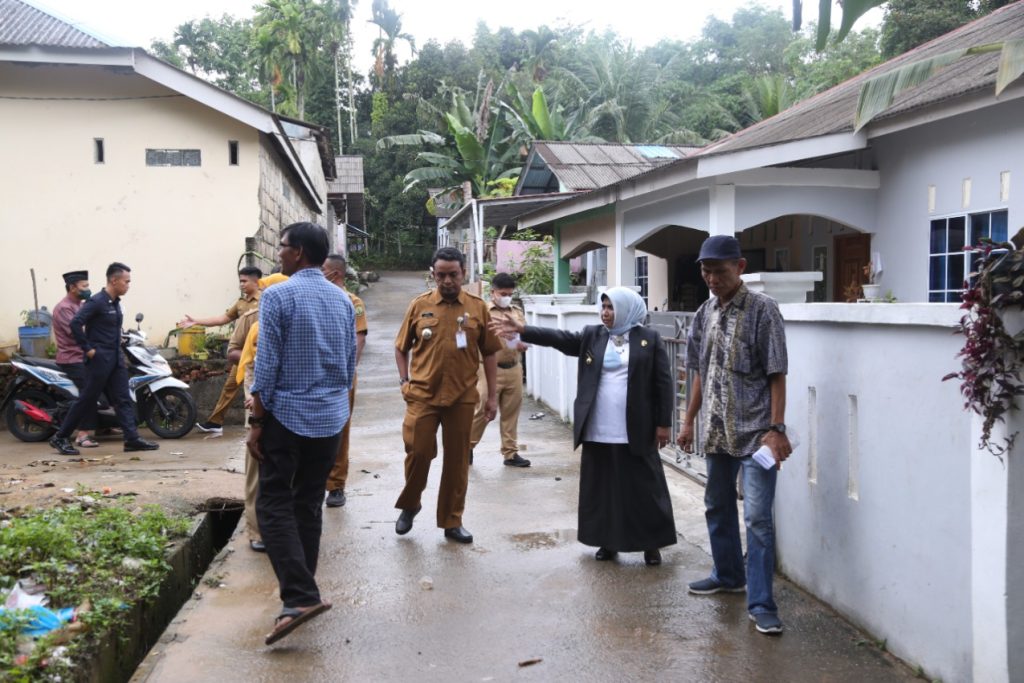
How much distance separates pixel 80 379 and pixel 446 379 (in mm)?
5734

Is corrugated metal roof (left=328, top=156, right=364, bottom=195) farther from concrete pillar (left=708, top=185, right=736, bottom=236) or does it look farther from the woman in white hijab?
the woman in white hijab

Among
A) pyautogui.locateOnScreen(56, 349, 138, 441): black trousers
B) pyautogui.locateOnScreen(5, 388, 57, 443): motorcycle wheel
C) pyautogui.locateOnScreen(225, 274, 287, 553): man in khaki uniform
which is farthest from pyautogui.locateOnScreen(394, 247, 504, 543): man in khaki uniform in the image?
pyautogui.locateOnScreen(5, 388, 57, 443): motorcycle wheel

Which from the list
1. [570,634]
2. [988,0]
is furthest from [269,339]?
[988,0]

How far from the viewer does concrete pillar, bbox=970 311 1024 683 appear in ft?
10.6

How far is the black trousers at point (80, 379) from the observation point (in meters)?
9.91

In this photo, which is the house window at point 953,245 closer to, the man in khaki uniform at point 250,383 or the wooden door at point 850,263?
the wooden door at point 850,263

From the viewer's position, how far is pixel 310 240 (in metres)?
4.67

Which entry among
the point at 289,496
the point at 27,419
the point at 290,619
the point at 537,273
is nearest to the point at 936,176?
the point at 289,496

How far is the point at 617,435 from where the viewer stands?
557 centimetres

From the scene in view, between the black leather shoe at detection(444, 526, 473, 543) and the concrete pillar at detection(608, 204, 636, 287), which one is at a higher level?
the concrete pillar at detection(608, 204, 636, 287)

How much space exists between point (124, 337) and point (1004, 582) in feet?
30.8

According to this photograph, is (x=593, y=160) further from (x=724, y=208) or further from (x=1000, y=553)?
(x=1000, y=553)

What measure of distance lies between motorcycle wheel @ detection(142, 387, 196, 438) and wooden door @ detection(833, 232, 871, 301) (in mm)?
7786

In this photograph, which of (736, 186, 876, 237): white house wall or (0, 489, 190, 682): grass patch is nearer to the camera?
(0, 489, 190, 682): grass patch
